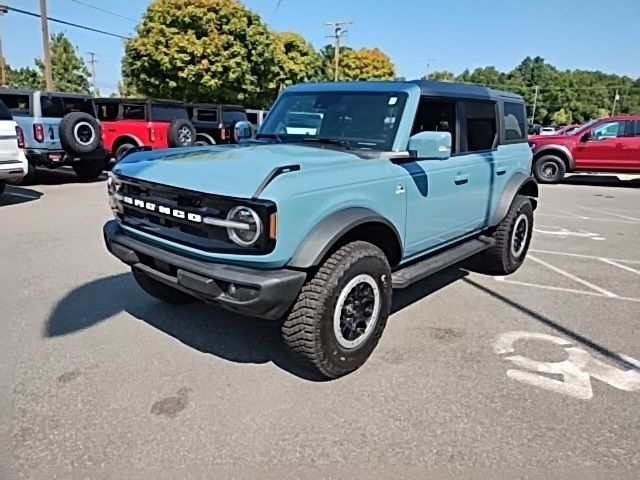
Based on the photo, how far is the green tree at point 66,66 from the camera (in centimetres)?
4231

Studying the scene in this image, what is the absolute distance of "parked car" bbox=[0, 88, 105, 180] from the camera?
1073 cm

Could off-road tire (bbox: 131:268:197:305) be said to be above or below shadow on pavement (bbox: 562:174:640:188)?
below

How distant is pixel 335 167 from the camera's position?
10.1ft

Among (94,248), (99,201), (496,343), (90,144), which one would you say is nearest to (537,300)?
(496,343)

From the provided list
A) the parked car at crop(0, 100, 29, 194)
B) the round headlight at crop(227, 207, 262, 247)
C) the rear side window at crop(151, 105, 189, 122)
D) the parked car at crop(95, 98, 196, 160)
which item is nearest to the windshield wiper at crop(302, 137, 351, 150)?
the round headlight at crop(227, 207, 262, 247)

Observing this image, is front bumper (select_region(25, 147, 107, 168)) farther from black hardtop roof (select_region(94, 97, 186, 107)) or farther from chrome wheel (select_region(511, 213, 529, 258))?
chrome wheel (select_region(511, 213, 529, 258))

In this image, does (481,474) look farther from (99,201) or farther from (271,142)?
(99,201)

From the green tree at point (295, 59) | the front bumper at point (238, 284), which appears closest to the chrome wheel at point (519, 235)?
the front bumper at point (238, 284)

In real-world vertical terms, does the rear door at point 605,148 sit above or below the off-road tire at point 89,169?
above

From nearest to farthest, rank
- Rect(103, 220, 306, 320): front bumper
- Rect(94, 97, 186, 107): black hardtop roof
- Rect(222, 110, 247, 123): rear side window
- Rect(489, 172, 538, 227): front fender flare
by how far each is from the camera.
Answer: Rect(103, 220, 306, 320): front bumper
Rect(489, 172, 538, 227): front fender flare
Rect(94, 97, 186, 107): black hardtop roof
Rect(222, 110, 247, 123): rear side window

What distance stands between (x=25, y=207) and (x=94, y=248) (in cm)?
358

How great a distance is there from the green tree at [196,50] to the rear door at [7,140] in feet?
52.5

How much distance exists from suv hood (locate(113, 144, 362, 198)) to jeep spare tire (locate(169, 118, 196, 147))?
30.6 feet

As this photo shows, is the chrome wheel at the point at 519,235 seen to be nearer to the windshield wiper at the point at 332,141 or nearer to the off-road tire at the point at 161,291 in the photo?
the windshield wiper at the point at 332,141
